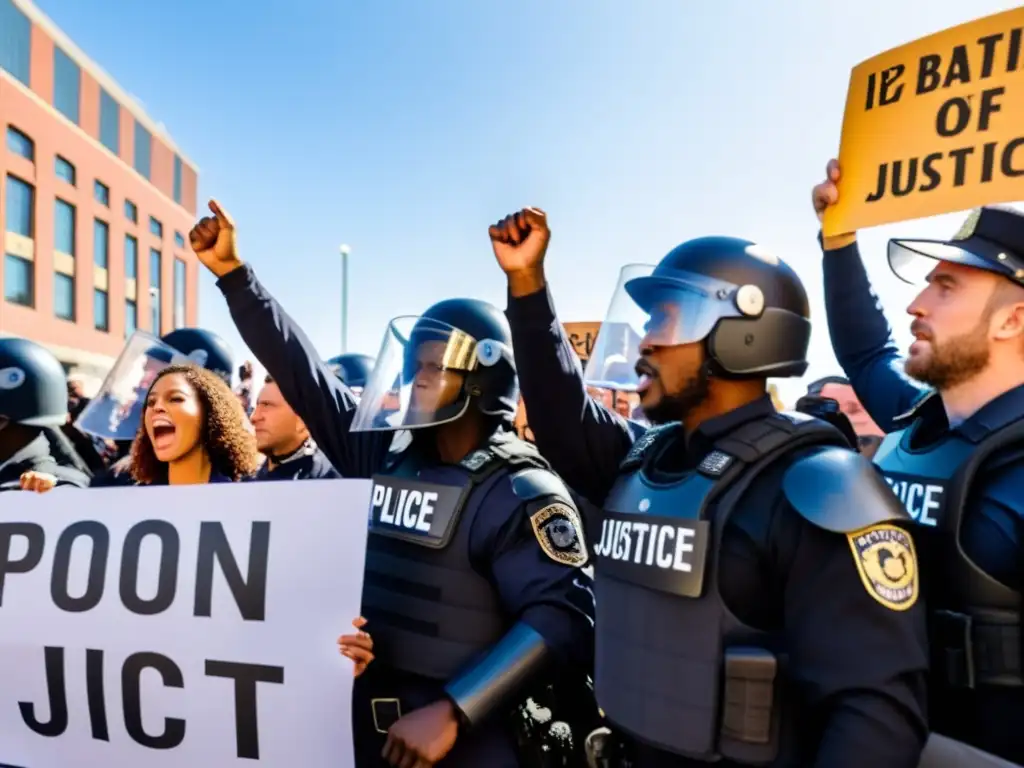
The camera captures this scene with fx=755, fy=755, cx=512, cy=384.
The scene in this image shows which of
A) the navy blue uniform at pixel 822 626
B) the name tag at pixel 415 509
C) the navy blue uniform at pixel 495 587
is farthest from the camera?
the name tag at pixel 415 509

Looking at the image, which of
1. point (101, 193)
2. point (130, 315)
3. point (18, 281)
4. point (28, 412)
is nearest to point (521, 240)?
point (28, 412)

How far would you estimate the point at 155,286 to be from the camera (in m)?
42.8

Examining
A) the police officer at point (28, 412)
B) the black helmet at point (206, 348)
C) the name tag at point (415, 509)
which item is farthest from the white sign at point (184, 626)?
the black helmet at point (206, 348)

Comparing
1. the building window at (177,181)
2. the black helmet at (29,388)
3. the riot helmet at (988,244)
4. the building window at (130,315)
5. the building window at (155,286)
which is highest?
the building window at (177,181)

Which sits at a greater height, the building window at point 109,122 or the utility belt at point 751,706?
the building window at point 109,122

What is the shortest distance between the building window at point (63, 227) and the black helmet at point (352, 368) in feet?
106

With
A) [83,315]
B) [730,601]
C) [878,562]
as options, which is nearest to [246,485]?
[730,601]

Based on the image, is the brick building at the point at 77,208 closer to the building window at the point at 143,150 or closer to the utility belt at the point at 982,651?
the building window at the point at 143,150

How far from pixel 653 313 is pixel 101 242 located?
4113 centimetres

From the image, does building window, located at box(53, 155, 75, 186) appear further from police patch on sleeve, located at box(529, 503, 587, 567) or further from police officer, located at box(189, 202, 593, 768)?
police patch on sleeve, located at box(529, 503, 587, 567)

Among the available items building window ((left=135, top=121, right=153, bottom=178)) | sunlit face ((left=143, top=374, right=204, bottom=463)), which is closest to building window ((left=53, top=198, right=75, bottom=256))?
building window ((left=135, top=121, right=153, bottom=178))

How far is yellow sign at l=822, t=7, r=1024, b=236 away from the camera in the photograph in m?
2.11

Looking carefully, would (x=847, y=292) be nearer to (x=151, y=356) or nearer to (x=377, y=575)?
(x=377, y=575)

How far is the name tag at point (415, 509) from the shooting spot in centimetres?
226
